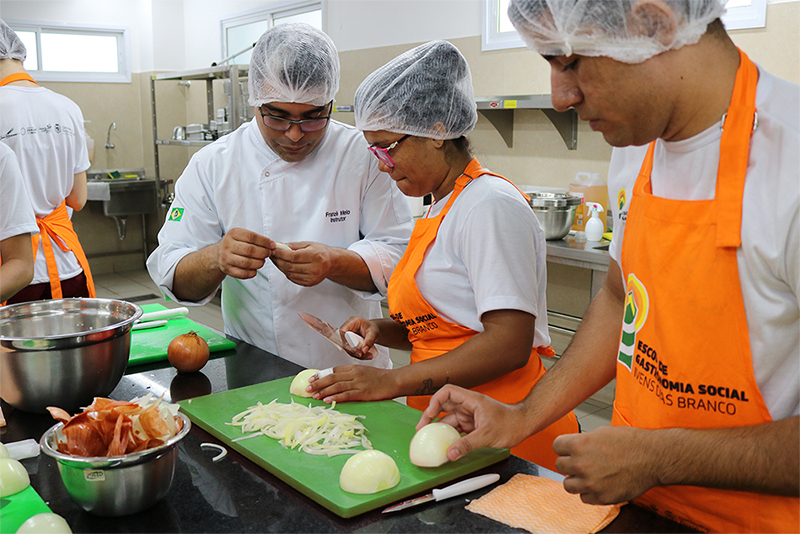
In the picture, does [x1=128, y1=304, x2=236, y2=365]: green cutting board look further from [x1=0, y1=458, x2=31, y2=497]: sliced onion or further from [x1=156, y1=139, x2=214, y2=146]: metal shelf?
[x1=156, y1=139, x2=214, y2=146]: metal shelf

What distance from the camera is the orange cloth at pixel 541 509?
105cm

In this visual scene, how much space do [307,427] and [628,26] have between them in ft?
3.08

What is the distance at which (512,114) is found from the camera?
425cm

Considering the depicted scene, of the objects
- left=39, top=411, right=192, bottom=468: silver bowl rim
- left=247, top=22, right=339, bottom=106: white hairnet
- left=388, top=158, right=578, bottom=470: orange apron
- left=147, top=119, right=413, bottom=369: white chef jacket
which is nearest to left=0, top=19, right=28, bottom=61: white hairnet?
left=147, top=119, right=413, bottom=369: white chef jacket

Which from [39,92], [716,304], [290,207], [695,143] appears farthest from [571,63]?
[39,92]

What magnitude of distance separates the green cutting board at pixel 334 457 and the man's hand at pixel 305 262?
354 mm

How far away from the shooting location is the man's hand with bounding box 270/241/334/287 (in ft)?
6.08

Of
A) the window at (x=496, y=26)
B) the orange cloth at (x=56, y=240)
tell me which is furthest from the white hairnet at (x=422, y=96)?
the window at (x=496, y=26)

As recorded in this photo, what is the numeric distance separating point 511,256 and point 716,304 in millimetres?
572

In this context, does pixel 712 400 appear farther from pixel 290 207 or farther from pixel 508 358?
pixel 290 207

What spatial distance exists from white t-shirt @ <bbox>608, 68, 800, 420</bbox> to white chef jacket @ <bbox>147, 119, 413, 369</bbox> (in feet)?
3.94

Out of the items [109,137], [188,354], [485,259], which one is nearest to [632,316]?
[485,259]

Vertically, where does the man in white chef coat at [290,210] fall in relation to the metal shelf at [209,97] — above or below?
below

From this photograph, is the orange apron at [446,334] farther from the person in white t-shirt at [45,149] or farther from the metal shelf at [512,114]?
the metal shelf at [512,114]
